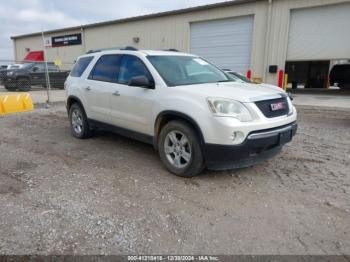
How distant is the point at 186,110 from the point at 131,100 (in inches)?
46.8

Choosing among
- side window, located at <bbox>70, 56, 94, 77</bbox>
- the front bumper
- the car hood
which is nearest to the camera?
the front bumper

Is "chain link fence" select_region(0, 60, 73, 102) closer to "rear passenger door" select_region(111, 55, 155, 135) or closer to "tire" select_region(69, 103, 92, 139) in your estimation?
"tire" select_region(69, 103, 92, 139)

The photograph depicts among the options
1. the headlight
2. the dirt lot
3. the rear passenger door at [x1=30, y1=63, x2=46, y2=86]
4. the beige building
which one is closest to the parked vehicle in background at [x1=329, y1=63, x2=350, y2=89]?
the beige building

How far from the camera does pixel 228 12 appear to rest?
49.8ft

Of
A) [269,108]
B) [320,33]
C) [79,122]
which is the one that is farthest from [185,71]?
[320,33]

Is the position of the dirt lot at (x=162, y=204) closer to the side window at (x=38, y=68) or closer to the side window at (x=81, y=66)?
the side window at (x=81, y=66)

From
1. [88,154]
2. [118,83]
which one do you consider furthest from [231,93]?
[88,154]

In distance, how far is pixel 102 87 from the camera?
5.13m

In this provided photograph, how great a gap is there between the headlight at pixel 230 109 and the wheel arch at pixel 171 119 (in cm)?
32

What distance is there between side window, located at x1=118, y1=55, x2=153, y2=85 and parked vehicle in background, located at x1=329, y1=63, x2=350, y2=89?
682 inches

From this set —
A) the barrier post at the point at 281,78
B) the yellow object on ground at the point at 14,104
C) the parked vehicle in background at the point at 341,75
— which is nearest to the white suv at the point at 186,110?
the yellow object on ground at the point at 14,104

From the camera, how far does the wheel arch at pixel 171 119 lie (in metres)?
3.61

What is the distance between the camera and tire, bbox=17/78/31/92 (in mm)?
16688

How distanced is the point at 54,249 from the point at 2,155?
3.26 m
